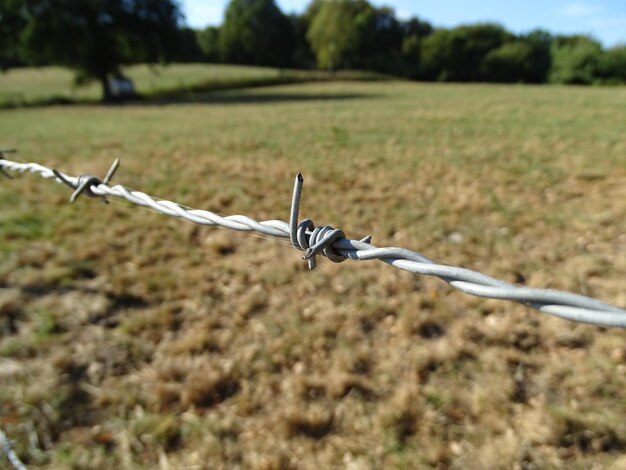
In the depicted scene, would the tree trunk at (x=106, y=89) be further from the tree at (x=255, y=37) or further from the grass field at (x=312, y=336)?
the tree at (x=255, y=37)

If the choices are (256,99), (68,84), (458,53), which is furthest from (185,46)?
(458,53)

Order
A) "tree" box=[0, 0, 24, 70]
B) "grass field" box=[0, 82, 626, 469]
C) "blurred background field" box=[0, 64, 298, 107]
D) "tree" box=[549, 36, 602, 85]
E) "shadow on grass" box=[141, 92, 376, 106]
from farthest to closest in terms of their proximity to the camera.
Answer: "tree" box=[549, 36, 602, 85] < "blurred background field" box=[0, 64, 298, 107] < "shadow on grass" box=[141, 92, 376, 106] < "tree" box=[0, 0, 24, 70] < "grass field" box=[0, 82, 626, 469]

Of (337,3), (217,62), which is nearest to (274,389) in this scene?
(337,3)

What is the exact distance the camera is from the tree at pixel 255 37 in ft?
207

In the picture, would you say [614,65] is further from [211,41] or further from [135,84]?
[211,41]

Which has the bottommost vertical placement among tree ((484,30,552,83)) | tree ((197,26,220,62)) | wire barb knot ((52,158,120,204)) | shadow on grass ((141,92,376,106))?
shadow on grass ((141,92,376,106))

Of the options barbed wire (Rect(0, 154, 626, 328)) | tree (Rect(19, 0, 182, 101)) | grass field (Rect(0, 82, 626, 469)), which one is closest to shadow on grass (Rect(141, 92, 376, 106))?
tree (Rect(19, 0, 182, 101))

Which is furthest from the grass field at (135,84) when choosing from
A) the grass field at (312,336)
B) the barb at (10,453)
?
the barb at (10,453)

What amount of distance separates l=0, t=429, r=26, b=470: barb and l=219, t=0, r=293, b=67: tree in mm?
66835

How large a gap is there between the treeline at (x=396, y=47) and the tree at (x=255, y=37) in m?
0.14

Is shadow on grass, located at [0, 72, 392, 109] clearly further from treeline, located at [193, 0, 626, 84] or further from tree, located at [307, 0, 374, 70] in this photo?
treeline, located at [193, 0, 626, 84]

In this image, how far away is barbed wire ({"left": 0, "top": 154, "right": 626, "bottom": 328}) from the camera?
760 millimetres

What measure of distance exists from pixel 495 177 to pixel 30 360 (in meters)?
5.52

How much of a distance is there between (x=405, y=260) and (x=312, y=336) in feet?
6.16
